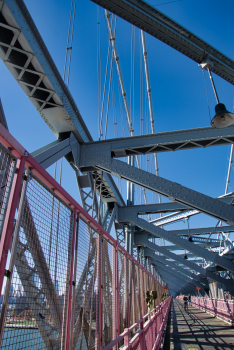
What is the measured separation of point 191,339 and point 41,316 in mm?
9950

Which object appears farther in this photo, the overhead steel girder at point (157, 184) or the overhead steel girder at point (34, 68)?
the overhead steel girder at point (157, 184)

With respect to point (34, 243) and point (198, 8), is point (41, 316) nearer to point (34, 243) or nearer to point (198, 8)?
point (34, 243)

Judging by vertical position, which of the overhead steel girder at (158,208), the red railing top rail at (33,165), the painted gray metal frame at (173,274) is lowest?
the red railing top rail at (33,165)

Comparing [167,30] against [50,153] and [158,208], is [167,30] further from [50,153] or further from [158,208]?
[158,208]

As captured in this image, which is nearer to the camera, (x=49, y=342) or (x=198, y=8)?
(x=49, y=342)

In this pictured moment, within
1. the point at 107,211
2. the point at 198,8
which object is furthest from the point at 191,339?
the point at 198,8

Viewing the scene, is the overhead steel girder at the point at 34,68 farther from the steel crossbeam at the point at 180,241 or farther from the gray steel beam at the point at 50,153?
the steel crossbeam at the point at 180,241

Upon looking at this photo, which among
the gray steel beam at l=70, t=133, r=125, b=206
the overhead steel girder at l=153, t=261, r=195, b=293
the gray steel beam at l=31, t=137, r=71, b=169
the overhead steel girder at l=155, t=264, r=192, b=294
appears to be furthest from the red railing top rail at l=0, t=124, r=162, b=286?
the overhead steel girder at l=155, t=264, r=192, b=294

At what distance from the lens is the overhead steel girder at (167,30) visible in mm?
5578

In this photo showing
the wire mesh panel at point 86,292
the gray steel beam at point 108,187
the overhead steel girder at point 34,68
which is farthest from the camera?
the gray steel beam at point 108,187

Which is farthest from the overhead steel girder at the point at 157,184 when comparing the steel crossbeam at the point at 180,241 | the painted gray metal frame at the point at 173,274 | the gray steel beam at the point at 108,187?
the painted gray metal frame at the point at 173,274

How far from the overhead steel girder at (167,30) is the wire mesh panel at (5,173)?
196 inches

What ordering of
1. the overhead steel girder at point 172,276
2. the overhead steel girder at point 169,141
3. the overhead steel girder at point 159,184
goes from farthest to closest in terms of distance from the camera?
the overhead steel girder at point 172,276 < the overhead steel girder at point 169,141 < the overhead steel girder at point 159,184

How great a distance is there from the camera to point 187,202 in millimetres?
8422
